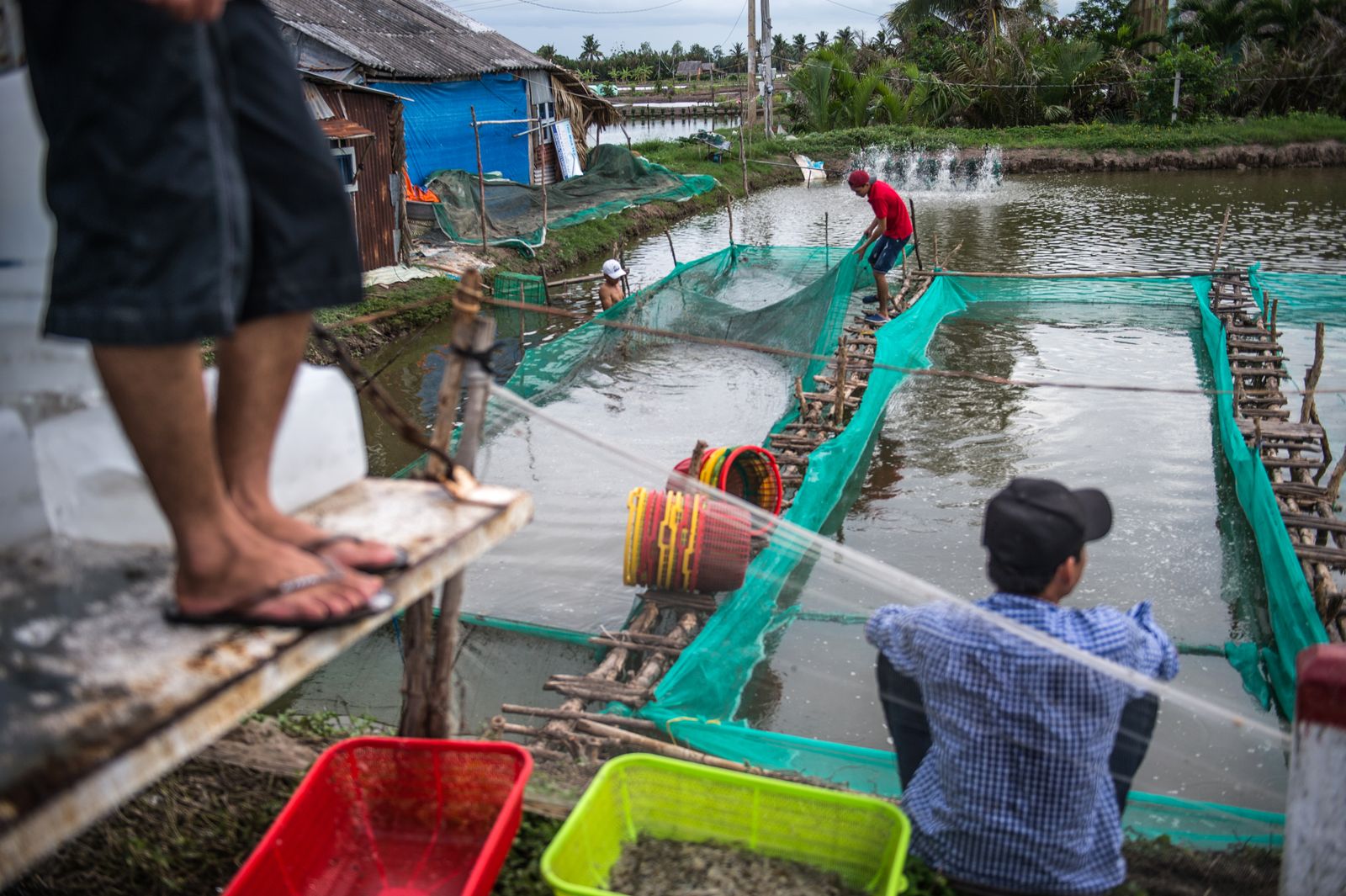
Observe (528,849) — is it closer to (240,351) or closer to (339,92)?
(240,351)

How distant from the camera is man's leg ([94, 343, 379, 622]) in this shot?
125 centimetres

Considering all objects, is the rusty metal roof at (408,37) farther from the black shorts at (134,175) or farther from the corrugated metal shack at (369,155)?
the black shorts at (134,175)

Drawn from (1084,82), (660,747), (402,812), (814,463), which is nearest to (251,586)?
(402,812)

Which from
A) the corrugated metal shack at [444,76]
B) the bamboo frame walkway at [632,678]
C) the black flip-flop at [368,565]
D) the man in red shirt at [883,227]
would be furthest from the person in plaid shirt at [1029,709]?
the corrugated metal shack at [444,76]

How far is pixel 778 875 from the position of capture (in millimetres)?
2217

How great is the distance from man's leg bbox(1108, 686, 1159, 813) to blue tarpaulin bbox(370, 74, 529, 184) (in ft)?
45.0

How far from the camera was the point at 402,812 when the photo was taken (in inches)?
93.4

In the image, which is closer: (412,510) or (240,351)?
(240,351)

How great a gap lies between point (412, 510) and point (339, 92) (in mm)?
10693

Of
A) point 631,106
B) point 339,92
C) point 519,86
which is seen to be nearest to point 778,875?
point 339,92

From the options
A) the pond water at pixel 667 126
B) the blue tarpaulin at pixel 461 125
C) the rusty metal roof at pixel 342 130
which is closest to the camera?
the rusty metal roof at pixel 342 130

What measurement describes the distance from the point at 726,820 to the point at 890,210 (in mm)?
8052

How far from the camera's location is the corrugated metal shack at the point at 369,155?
10742 mm

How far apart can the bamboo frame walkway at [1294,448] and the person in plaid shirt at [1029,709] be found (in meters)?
2.43
